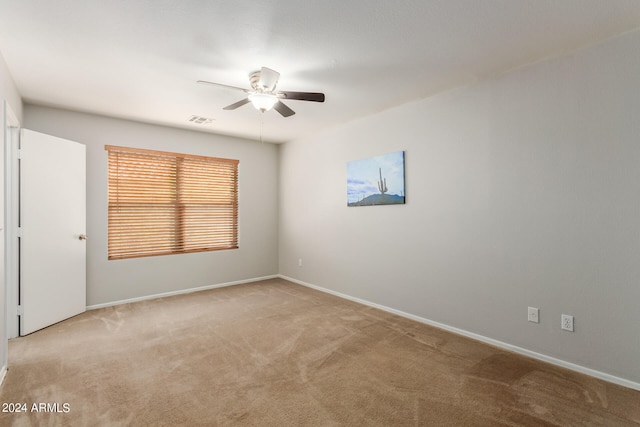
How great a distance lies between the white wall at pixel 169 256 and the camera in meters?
4.08

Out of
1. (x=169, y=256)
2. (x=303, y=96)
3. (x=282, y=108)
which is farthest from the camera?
(x=169, y=256)

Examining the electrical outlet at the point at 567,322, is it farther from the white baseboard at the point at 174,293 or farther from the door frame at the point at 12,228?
the door frame at the point at 12,228

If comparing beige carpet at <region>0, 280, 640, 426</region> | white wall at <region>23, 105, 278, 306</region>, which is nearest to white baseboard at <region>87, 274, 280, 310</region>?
white wall at <region>23, 105, 278, 306</region>

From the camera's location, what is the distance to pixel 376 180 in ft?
13.4

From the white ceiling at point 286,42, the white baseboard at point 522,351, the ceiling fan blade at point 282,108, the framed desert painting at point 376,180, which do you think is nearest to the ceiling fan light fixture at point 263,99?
the ceiling fan blade at point 282,108

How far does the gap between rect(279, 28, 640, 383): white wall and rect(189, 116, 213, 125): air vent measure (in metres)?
2.11

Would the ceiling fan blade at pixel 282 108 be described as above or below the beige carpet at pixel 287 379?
above

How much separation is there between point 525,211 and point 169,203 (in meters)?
4.52

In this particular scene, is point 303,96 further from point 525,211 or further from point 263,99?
point 525,211

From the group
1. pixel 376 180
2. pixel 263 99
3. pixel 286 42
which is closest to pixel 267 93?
pixel 263 99

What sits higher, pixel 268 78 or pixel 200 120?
pixel 200 120

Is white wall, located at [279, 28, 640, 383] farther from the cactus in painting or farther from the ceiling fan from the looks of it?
the ceiling fan

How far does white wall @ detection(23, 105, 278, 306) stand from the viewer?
4082 mm

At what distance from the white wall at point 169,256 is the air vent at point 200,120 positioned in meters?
0.53
